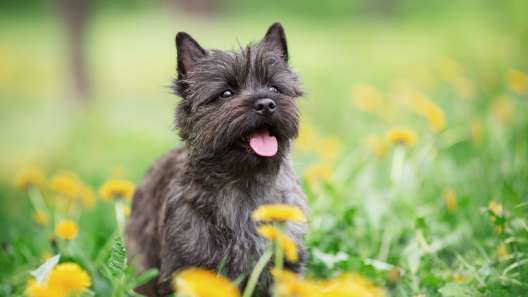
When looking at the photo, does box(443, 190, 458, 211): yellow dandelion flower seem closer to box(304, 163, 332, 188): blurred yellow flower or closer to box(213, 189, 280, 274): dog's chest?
box(304, 163, 332, 188): blurred yellow flower

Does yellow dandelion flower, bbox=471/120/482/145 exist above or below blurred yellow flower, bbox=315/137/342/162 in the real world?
above

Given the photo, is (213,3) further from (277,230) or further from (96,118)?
(277,230)

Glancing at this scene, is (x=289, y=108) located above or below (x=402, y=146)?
above

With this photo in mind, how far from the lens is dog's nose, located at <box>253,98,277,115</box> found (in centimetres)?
337

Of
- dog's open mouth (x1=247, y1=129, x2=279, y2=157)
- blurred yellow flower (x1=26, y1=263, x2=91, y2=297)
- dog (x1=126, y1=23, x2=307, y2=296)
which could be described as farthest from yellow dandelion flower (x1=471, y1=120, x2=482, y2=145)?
blurred yellow flower (x1=26, y1=263, x2=91, y2=297)

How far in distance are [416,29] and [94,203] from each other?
8272 millimetres

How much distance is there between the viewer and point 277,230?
7.47 feet

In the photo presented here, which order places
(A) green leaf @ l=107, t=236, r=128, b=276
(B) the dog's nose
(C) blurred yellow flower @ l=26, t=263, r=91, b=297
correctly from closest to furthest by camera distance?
(C) blurred yellow flower @ l=26, t=263, r=91, b=297 < (A) green leaf @ l=107, t=236, r=128, b=276 < (B) the dog's nose

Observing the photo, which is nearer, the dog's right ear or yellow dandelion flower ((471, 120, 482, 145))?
the dog's right ear

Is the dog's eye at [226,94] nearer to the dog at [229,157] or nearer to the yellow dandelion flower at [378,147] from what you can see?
the dog at [229,157]

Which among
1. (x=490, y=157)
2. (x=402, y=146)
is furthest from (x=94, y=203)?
(x=490, y=157)

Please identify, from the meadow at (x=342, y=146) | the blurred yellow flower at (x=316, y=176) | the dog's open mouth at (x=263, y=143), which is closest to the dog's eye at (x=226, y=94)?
the dog's open mouth at (x=263, y=143)

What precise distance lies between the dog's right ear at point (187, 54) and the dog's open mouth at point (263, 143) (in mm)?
624

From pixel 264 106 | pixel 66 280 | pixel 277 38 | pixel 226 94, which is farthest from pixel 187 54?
pixel 66 280
